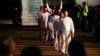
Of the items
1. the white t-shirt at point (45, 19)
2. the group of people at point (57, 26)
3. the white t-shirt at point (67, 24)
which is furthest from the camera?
the white t-shirt at point (45, 19)

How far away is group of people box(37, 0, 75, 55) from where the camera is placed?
14195mm

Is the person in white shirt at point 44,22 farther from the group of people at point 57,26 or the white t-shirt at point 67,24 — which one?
the white t-shirt at point 67,24

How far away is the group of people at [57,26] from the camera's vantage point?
14195 mm

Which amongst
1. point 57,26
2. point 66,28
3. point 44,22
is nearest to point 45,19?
point 44,22

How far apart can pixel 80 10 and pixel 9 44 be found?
23610 mm

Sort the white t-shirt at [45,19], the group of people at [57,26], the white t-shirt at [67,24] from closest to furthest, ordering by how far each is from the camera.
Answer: the white t-shirt at [67,24]
the group of people at [57,26]
the white t-shirt at [45,19]

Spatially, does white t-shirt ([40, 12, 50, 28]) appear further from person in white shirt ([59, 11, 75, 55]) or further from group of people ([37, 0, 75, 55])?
person in white shirt ([59, 11, 75, 55])

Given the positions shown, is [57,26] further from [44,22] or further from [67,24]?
[44,22]

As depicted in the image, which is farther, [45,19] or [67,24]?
[45,19]

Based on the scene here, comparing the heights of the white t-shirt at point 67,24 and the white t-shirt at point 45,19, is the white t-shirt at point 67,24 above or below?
above

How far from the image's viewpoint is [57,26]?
1504cm

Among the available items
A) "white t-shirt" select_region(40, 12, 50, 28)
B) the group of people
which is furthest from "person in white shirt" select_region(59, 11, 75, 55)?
"white t-shirt" select_region(40, 12, 50, 28)

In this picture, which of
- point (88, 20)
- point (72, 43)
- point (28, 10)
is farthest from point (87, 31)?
point (72, 43)

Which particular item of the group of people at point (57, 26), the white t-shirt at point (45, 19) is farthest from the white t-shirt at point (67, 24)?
the white t-shirt at point (45, 19)
